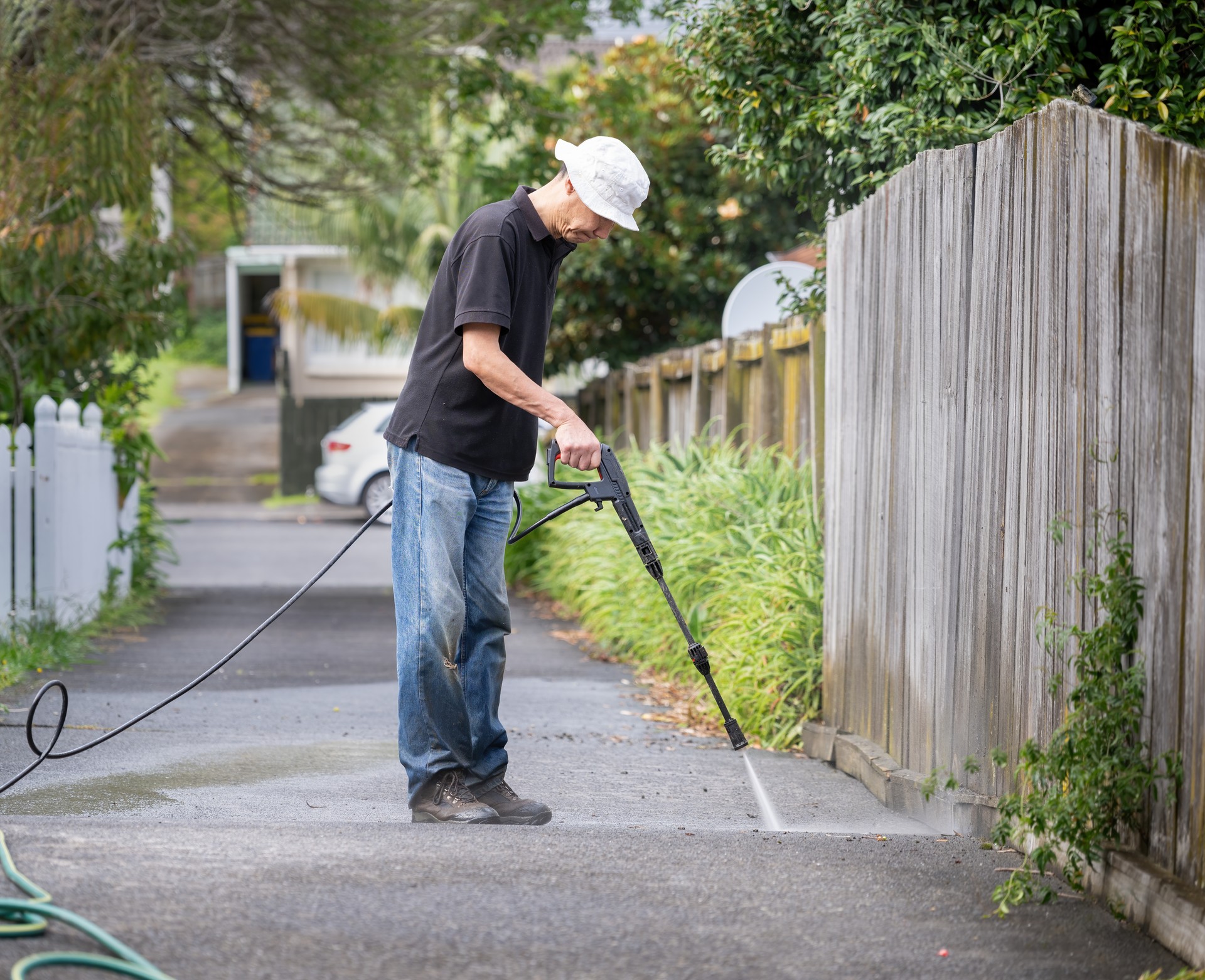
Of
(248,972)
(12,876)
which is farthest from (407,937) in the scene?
(12,876)

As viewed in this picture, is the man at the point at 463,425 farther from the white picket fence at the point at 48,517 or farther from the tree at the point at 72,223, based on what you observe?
the tree at the point at 72,223

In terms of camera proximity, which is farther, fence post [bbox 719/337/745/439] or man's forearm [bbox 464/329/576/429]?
fence post [bbox 719/337/745/439]

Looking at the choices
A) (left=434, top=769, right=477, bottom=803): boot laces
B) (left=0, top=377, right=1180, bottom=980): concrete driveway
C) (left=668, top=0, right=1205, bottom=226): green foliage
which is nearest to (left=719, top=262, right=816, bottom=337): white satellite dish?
(left=668, top=0, right=1205, bottom=226): green foliage

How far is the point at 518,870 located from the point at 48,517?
4.96 metres

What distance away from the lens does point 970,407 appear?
13.0ft

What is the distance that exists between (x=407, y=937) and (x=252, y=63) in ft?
34.4

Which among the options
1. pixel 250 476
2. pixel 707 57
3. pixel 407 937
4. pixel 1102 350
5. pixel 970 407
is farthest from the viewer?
pixel 250 476

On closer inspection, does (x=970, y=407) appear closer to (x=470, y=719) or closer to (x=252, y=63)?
(x=470, y=719)

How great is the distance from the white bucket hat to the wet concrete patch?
7.36 feet

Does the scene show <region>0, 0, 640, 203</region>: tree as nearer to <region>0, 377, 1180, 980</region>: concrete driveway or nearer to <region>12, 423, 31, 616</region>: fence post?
<region>12, 423, 31, 616</region>: fence post

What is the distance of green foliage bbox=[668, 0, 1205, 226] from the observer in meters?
4.70

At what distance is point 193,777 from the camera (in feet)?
15.6

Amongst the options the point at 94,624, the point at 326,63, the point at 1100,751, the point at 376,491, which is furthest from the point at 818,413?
the point at 376,491

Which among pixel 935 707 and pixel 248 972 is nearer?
pixel 248 972
